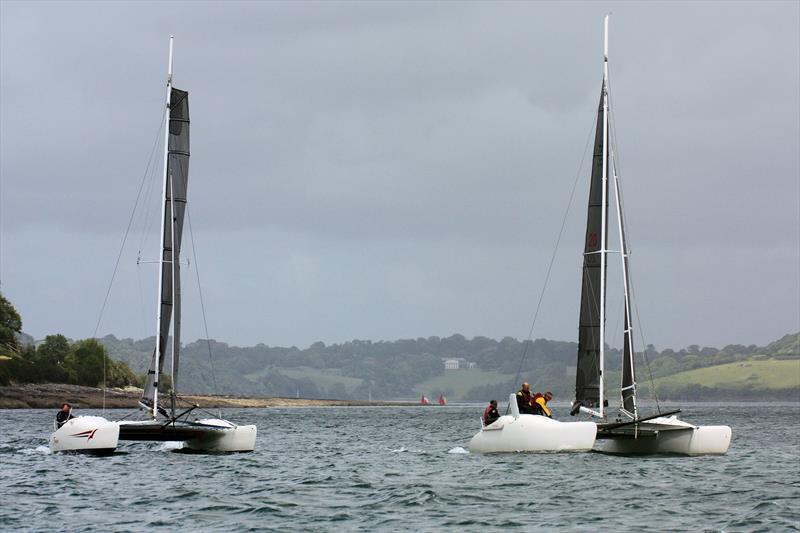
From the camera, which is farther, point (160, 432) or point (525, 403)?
point (160, 432)

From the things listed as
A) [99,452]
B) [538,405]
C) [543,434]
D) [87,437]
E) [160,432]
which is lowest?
[99,452]

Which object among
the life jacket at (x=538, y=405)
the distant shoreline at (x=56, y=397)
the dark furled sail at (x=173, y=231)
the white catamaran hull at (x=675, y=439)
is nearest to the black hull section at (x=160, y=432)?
the dark furled sail at (x=173, y=231)

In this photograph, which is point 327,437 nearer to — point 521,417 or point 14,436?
point 14,436

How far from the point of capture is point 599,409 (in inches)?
1924

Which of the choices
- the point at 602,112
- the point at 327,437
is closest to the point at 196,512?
the point at 602,112

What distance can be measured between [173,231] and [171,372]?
6.28m

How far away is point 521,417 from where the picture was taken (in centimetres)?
4578

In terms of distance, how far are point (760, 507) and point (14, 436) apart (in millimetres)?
48494

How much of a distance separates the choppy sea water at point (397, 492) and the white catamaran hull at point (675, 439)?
54cm

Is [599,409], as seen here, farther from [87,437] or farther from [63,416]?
[63,416]

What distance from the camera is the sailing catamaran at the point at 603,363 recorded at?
47031 mm

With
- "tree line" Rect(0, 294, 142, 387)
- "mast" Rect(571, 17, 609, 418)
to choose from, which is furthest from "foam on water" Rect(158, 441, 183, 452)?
"tree line" Rect(0, 294, 142, 387)

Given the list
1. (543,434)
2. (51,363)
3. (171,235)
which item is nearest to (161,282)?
A: (171,235)

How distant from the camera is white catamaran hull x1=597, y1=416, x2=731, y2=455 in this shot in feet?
154
